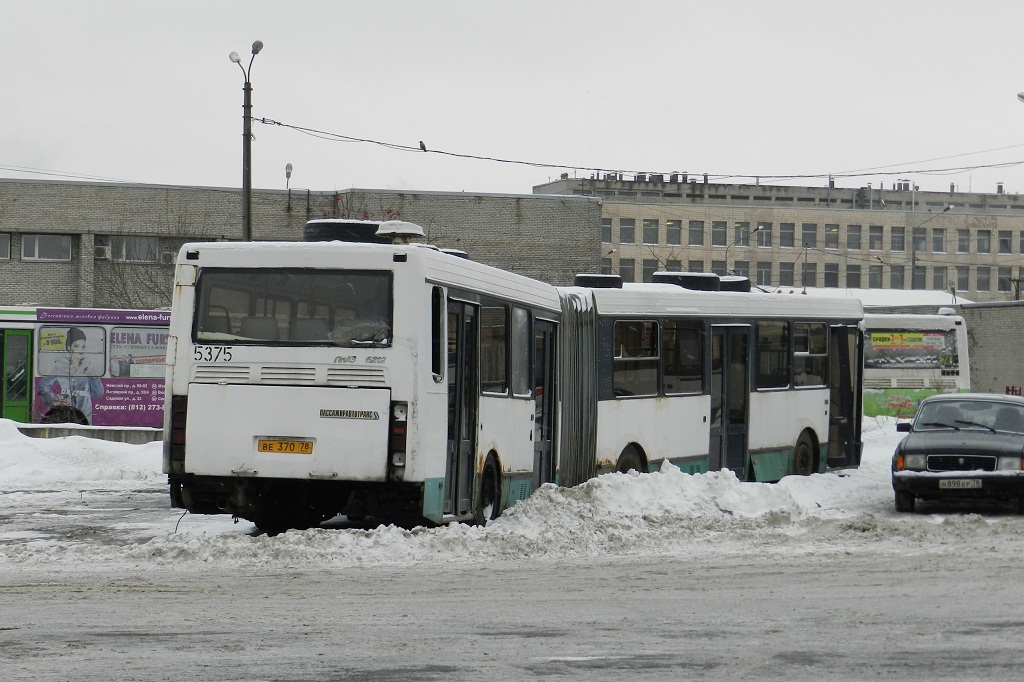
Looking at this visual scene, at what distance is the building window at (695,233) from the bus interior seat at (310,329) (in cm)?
10394

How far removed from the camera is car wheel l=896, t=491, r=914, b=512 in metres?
17.6

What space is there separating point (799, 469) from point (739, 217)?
319 ft

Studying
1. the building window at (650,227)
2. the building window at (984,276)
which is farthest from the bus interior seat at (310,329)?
the building window at (984,276)

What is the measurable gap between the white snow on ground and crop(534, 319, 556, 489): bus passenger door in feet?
4.65

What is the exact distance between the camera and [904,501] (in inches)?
694

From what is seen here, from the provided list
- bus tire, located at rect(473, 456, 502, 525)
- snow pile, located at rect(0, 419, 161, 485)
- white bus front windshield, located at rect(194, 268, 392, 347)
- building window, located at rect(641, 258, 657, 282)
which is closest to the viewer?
white bus front windshield, located at rect(194, 268, 392, 347)

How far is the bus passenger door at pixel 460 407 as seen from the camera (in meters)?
Result: 13.7

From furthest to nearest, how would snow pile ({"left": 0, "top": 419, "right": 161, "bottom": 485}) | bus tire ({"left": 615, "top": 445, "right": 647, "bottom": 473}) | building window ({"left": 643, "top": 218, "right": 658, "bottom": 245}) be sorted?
building window ({"left": 643, "top": 218, "right": 658, "bottom": 245}) → snow pile ({"left": 0, "top": 419, "right": 161, "bottom": 485}) → bus tire ({"left": 615, "top": 445, "right": 647, "bottom": 473})

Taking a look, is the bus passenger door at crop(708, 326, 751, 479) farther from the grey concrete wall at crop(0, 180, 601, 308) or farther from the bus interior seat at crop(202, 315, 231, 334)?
the grey concrete wall at crop(0, 180, 601, 308)

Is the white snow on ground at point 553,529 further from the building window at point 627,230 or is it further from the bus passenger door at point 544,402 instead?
the building window at point 627,230

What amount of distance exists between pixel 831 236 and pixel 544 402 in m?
108

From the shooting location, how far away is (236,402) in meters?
13.0

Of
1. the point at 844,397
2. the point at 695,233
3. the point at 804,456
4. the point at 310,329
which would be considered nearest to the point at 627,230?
the point at 695,233

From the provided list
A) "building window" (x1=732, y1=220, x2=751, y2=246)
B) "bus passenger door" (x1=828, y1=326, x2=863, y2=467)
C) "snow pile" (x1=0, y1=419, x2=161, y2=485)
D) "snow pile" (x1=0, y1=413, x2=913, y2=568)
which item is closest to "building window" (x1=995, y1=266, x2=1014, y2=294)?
"building window" (x1=732, y1=220, x2=751, y2=246)
